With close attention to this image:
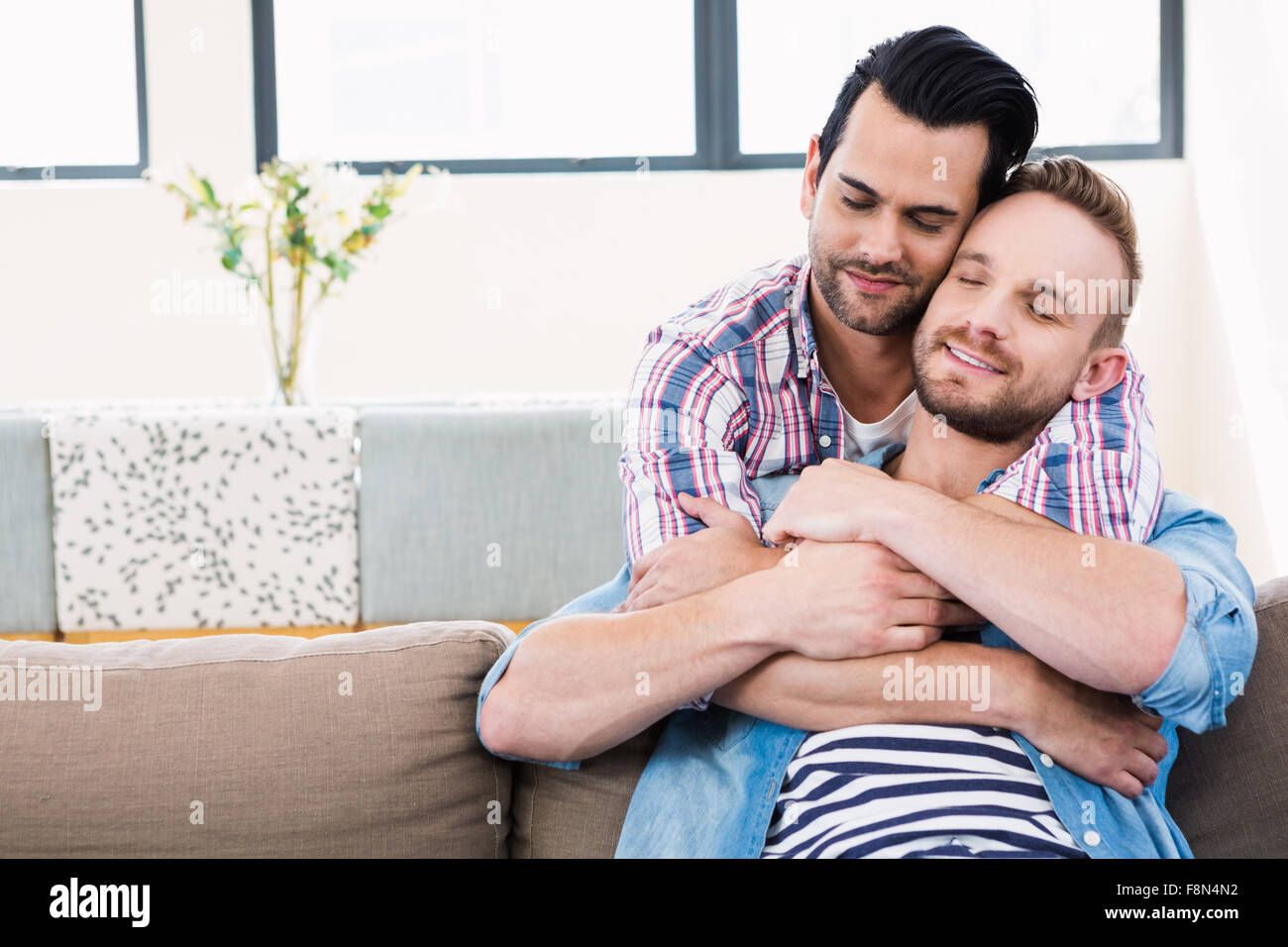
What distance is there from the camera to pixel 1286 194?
3279 millimetres

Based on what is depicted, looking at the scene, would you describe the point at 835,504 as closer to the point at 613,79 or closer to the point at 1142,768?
the point at 1142,768

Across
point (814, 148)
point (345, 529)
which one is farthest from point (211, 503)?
point (814, 148)

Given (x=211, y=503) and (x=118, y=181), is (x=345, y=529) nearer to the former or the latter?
(x=211, y=503)

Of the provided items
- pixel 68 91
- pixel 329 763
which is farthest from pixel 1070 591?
pixel 68 91

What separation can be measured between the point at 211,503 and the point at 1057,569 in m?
2.19

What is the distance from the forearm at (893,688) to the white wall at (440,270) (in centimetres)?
322

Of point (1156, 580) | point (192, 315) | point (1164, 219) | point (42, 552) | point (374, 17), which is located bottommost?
point (42, 552)

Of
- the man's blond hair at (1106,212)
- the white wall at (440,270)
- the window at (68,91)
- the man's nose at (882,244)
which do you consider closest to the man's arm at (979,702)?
the man's blond hair at (1106,212)

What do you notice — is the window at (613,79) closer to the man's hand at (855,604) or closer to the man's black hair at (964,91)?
the man's black hair at (964,91)

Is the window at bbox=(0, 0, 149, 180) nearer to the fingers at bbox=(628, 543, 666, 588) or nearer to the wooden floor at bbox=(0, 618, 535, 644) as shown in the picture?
the wooden floor at bbox=(0, 618, 535, 644)

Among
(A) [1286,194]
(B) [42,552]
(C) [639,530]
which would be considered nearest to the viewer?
(C) [639,530]

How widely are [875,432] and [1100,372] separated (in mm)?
325

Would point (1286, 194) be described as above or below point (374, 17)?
below

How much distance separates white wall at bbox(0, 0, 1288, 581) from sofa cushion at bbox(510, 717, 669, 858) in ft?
10.4
